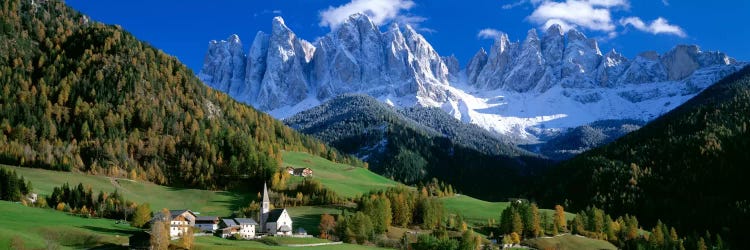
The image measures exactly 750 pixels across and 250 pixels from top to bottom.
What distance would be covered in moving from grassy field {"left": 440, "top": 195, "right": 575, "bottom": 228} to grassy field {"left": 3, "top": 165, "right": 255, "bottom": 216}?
49.9 metres

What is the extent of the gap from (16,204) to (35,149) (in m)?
45.8

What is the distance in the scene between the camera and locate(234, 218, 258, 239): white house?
12469 centimetres

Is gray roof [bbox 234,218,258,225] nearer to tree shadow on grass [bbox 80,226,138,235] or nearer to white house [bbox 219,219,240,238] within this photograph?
white house [bbox 219,219,240,238]

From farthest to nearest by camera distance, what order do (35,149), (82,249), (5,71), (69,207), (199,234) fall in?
(5,71) → (35,149) → (69,207) → (199,234) → (82,249)

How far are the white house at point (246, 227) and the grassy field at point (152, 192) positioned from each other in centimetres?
1870

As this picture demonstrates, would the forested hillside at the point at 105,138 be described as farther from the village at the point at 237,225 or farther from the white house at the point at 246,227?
the white house at the point at 246,227

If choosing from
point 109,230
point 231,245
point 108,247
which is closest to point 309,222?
point 231,245

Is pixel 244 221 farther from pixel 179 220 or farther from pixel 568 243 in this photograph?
pixel 568 243

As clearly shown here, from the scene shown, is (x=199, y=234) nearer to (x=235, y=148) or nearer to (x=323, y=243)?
(x=323, y=243)

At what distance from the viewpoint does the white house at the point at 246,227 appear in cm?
12469

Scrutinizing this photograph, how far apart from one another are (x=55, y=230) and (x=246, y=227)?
34.9m

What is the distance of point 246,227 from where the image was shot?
127 metres

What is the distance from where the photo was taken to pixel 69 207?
12838 centimetres

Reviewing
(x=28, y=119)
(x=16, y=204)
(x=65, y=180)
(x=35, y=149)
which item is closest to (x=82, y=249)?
(x=16, y=204)
